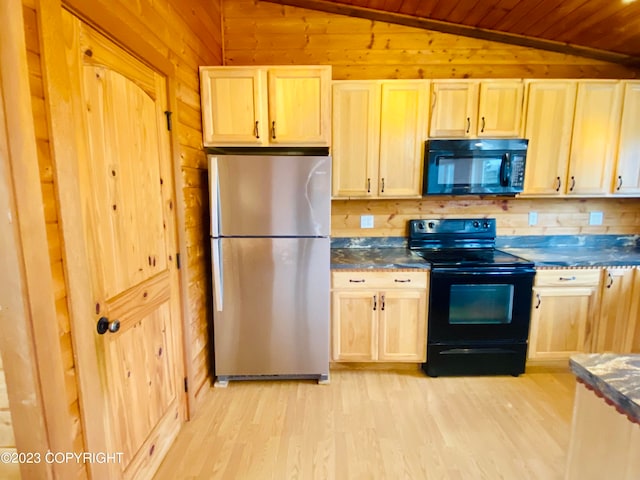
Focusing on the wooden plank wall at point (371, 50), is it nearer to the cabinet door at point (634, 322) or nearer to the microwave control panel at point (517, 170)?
the microwave control panel at point (517, 170)

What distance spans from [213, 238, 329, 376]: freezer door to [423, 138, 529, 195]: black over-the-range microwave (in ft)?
3.45

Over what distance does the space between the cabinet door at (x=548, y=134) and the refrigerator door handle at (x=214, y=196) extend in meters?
2.35

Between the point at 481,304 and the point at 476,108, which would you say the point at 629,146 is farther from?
the point at 481,304

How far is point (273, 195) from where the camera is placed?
2121 millimetres

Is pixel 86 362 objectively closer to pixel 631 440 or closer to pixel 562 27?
pixel 631 440

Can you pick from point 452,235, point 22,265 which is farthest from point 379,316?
point 22,265

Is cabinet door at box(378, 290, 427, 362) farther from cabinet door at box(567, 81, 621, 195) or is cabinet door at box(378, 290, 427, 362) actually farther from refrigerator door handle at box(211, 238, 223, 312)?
cabinet door at box(567, 81, 621, 195)

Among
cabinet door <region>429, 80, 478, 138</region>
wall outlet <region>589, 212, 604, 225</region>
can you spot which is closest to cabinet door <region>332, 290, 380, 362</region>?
cabinet door <region>429, 80, 478, 138</region>

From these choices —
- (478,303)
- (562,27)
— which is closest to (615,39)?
(562,27)

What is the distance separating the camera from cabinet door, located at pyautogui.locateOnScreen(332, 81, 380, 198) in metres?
2.45

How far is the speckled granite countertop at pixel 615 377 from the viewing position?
708mm

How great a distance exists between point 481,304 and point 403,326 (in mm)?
591

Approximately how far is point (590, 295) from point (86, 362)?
3117mm

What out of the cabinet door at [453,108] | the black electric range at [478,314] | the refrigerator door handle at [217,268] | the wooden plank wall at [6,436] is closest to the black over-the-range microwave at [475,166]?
the cabinet door at [453,108]
